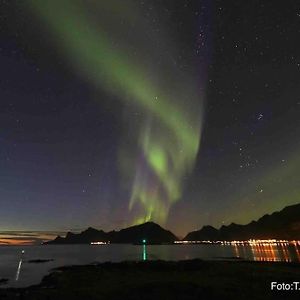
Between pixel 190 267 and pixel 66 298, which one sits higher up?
pixel 190 267

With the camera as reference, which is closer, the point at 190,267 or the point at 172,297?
the point at 172,297

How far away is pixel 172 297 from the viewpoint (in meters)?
29.0

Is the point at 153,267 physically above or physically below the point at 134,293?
above

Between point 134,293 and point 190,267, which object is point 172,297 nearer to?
point 134,293

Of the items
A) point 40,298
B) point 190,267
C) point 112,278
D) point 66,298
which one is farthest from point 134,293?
point 190,267

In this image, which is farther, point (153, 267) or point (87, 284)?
point (153, 267)

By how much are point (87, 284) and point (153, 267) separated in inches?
663

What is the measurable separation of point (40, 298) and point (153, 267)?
25760 millimetres

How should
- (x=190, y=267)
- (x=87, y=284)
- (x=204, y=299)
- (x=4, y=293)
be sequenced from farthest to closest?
(x=190, y=267), (x=87, y=284), (x=4, y=293), (x=204, y=299)

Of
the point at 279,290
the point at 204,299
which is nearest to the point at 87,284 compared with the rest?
the point at 204,299

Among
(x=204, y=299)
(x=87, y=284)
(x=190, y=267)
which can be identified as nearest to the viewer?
(x=204, y=299)

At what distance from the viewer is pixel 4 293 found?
34.2 m

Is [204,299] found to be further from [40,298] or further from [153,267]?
[153,267]

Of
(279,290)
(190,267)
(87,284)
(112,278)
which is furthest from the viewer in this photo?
(190,267)
